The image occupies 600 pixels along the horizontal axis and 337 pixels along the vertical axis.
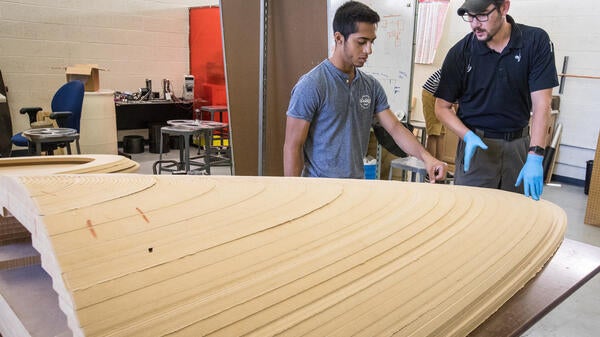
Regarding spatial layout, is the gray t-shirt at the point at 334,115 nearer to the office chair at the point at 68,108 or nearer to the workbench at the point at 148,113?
the office chair at the point at 68,108

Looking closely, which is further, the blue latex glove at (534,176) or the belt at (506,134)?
the belt at (506,134)

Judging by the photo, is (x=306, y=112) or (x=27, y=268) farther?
(x=306, y=112)

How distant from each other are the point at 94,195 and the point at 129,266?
261 millimetres

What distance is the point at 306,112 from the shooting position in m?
1.97

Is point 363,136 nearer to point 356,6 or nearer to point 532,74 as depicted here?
point 356,6

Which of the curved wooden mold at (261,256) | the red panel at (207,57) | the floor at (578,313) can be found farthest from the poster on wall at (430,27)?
the curved wooden mold at (261,256)

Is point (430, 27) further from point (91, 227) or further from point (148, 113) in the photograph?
point (91, 227)

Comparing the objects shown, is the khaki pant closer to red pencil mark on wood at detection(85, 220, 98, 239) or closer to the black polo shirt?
the black polo shirt

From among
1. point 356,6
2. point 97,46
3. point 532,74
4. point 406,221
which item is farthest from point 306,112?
point 97,46

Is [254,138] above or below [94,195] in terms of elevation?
below

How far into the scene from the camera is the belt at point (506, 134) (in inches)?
88.4

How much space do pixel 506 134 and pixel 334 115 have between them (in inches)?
35.7

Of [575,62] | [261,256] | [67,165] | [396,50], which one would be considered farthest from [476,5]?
[575,62]

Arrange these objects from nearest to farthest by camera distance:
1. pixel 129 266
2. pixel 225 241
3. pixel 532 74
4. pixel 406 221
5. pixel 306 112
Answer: pixel 129 266 < pixel 225 241 < pixel 406 221 < pixel 306 112 < pixel 532 74
